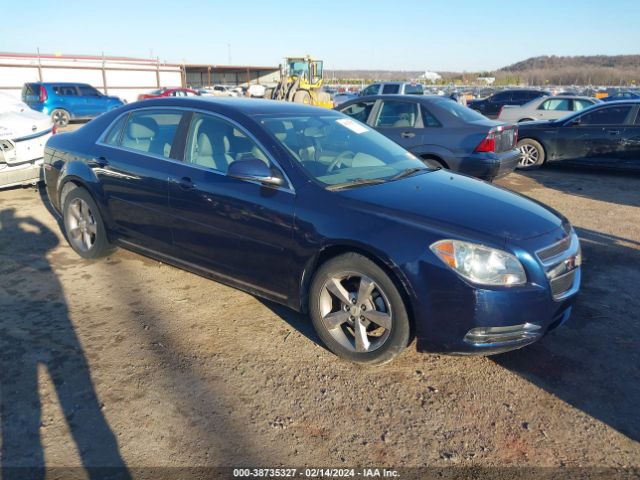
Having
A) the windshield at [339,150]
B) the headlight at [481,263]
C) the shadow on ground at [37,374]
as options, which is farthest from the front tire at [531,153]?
the shadow on ground at [37,374]

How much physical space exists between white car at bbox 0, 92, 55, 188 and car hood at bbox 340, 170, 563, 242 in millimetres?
5716

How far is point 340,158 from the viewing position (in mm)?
4012

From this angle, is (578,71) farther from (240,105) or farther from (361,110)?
(240,105)

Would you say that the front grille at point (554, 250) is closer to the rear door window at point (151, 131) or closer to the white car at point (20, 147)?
the rear door window at point (151, 131)

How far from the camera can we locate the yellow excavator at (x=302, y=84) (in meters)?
22.3

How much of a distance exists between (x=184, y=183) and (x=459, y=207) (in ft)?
6.71

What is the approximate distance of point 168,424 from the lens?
2.79m

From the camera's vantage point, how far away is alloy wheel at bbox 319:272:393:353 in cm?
320

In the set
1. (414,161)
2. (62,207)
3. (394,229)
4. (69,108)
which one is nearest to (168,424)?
(394,229)

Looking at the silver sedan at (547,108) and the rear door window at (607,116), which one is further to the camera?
the silver sedan at (547,108)

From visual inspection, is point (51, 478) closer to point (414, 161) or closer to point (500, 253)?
point (500, 253)

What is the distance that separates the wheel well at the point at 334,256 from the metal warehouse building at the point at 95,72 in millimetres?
29255


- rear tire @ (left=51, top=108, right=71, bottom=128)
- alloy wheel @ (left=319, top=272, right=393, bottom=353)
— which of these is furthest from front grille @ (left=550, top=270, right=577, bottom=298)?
rear tire @ (left=51, top=108, right=71, bottom=128)

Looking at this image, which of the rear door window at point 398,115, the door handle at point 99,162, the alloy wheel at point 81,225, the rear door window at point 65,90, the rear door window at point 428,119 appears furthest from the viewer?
the rear door window at point 65,90
